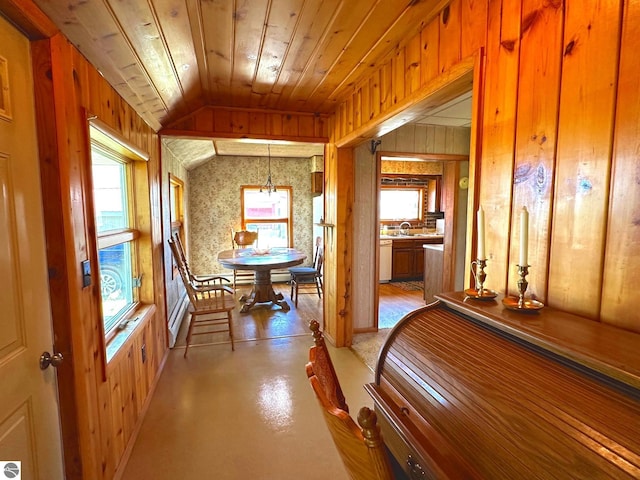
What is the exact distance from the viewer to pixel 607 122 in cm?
87

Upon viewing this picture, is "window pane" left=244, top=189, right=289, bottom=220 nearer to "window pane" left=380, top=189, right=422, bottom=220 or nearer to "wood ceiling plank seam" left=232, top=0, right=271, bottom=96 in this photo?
"window pane" left=380, top=189, right=422, bottom=220

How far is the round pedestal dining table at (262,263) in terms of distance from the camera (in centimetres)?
392

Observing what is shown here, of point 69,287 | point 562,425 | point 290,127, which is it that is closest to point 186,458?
point 69,287

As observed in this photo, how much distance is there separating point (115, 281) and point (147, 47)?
4.74 ft

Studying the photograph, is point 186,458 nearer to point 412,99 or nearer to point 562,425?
point 562,425

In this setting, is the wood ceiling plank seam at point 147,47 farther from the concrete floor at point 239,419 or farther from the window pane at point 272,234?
the window pane at point 272,234

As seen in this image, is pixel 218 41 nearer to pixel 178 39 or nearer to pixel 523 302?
pixel 178 39

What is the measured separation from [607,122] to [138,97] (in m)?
2.33

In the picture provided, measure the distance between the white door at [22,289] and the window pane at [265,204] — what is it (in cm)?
484

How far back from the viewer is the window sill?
173 cm

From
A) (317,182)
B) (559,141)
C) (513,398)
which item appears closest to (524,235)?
(559,141)

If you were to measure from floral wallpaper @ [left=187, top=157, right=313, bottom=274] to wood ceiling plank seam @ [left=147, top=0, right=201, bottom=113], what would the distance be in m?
3.48

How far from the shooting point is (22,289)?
3.53 feet

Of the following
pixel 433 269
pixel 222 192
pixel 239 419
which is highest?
pixel 222 192
